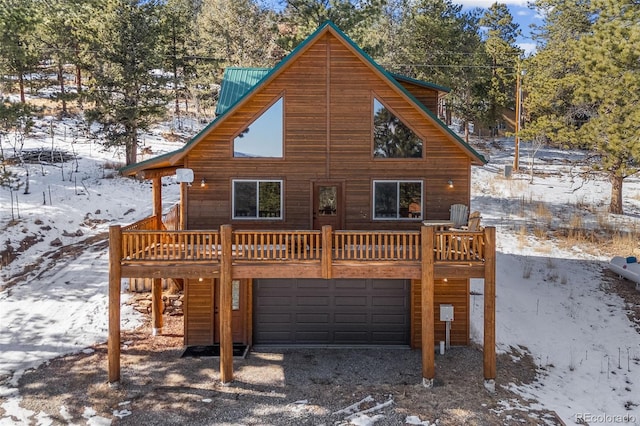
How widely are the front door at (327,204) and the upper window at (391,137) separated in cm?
156

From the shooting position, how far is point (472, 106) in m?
38.9

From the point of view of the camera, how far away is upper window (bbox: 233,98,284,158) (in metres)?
12.8

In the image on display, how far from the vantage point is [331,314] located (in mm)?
13352

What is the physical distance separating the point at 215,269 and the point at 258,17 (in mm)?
34149

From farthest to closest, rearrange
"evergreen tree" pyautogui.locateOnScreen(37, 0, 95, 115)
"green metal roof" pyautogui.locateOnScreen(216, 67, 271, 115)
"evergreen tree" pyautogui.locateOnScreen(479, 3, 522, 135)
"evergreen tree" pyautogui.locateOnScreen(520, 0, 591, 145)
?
"evergreen tree" pyautogui.locateOnScreen(479, 3, 522, 135) < "evergreen tree" pyautogui.locateOnScreen(37, 0, 95, 115) < "evergreen tree" pyautogui.locateOnScreen(520, 0, 591, 145) < "green metal roof" pyautogui.locateOnScreen(216, 67, 271, 115)

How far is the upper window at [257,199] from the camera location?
513 inches

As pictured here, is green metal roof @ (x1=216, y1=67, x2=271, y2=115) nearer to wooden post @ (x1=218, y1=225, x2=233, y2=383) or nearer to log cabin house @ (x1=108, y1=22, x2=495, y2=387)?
log cabin house @ (x1=108, y1=22, x2=495, y2=387)

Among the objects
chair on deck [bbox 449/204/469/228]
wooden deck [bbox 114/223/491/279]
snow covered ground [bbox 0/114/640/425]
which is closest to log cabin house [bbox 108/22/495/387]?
chair on deck [bbox 449/204/469/228]

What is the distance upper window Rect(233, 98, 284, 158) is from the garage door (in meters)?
3.72

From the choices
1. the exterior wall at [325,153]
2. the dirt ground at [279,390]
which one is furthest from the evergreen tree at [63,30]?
the dirt ground at [279,390]

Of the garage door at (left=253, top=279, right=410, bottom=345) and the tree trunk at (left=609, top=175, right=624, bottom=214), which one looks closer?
the garage door at (left=253, top=279, right=410, bottom=345)

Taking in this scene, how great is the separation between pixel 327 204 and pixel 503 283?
8509mm

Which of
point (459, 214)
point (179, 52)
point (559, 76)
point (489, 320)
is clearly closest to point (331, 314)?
point (489, 320)

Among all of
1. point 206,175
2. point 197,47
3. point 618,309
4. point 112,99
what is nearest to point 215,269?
point 206,175
